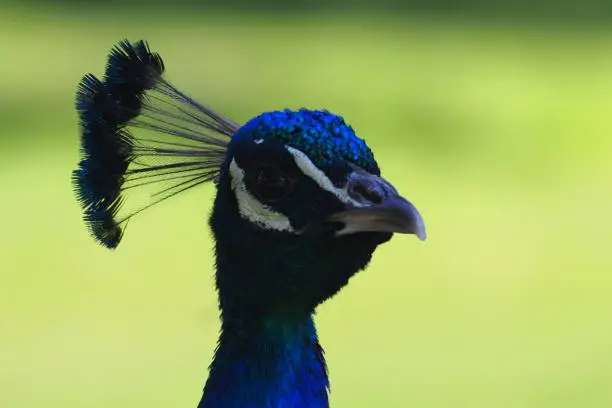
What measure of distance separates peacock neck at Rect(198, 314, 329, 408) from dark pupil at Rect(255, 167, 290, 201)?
137 millimetres

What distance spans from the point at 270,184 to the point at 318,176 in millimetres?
50

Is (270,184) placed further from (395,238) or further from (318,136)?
(395,238)

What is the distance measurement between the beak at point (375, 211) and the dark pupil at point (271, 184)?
5cm

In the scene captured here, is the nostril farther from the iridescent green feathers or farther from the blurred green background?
the blurred green background

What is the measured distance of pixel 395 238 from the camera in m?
2.74

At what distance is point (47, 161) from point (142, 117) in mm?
2199

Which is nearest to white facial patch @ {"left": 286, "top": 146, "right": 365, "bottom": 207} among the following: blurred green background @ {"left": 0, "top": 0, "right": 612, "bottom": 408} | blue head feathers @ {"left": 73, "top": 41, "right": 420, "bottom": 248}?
blue head feathers @ {"left": 73, "top": 41, "right": 420, "bottom": 248}

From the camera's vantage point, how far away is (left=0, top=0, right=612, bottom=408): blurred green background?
7.34 ft

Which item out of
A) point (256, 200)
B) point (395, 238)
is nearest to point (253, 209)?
point (256, 200)

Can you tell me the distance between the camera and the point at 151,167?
3.48 ft

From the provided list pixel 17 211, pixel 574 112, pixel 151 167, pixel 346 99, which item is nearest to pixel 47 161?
pixel 17 211

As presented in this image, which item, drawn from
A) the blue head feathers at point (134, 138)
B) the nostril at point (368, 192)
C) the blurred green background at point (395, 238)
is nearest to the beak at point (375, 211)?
the nostril at point (368, 192)

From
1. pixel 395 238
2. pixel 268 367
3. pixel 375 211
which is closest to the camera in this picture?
pixel 375 211

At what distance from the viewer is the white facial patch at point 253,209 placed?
89 cm
